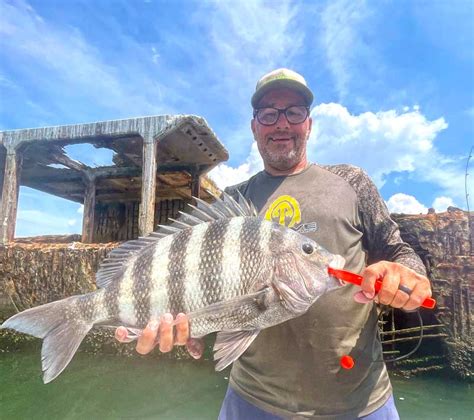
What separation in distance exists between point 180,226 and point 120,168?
1090 cm

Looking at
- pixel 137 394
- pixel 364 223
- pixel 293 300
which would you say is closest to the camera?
pixel 293 300

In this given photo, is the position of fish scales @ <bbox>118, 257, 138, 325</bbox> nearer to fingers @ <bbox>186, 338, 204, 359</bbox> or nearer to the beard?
fingers @ <bbox>186, 338, 204, 359</bbox>

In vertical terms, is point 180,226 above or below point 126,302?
above

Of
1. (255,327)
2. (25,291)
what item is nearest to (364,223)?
(255,327)

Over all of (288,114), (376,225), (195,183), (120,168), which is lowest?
(376,225)

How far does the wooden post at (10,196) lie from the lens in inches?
385

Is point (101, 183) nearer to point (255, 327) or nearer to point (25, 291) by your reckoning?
point (25, 291)

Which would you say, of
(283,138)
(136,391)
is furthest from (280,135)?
(136,391)

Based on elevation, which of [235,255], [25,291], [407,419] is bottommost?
[407,419]

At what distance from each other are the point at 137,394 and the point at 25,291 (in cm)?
333

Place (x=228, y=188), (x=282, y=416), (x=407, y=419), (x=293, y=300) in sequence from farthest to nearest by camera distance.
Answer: (x=407, y=419), (x=228, y=188), (x=282, y=416), (x=293, y=300)

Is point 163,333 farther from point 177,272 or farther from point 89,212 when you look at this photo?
point 89,212

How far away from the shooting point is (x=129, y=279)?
2.22 meters

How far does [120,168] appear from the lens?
12.6m
